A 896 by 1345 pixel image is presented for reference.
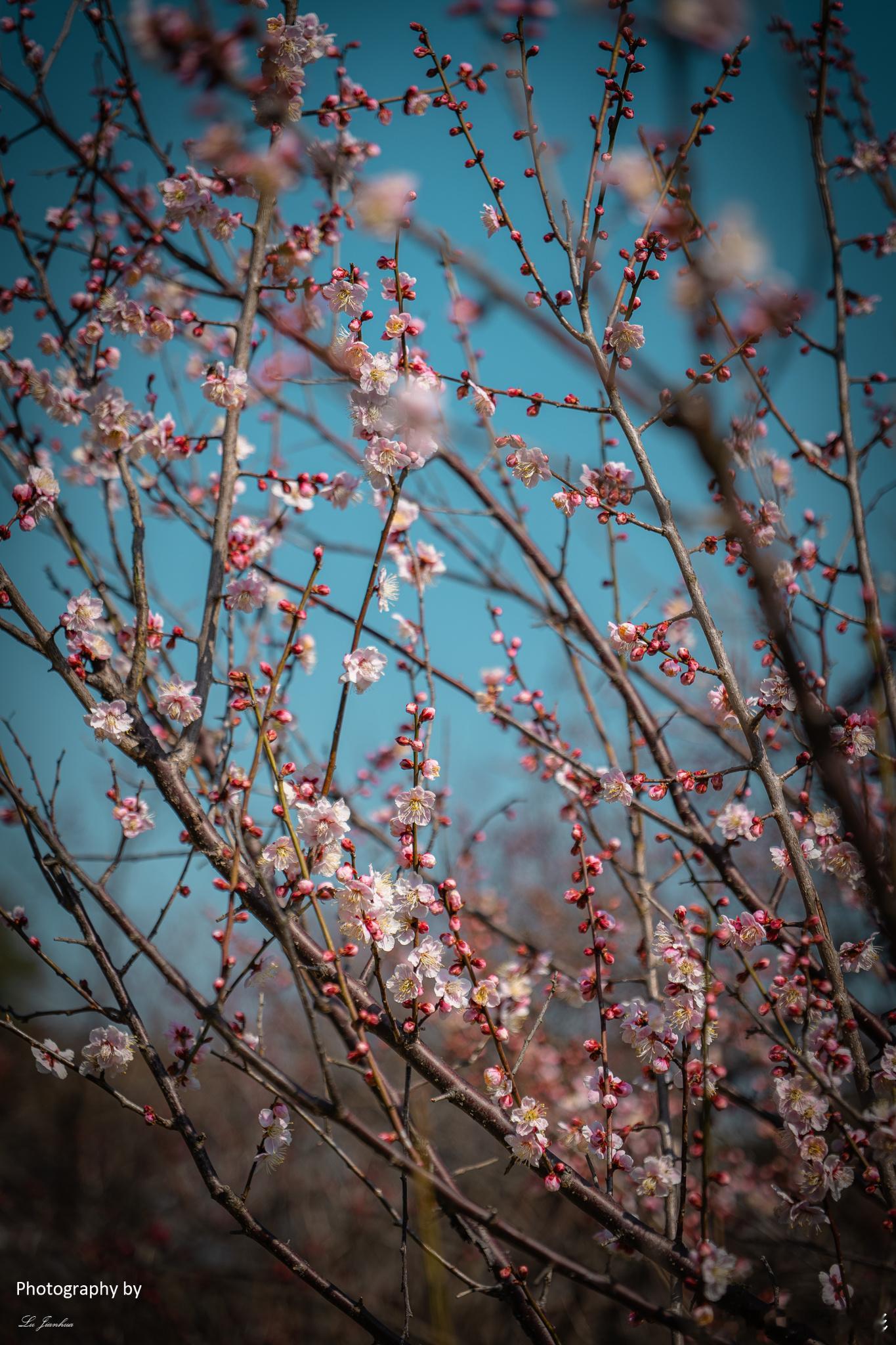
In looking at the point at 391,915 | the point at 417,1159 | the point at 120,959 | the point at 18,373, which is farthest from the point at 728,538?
the point at 120,959

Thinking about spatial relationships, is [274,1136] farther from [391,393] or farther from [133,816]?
[391,393]

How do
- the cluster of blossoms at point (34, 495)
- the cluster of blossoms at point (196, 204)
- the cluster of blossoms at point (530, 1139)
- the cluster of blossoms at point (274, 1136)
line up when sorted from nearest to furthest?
the cluster of blossoms at point (530, 1139)
the cluster of blossoms at point (274, 1136)
the cluster of blossoms at point (34, 495)
the cluster of blossoms at point (196, 204)

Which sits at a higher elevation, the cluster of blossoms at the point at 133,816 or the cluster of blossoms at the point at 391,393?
the cluster of blossoms at the point at 391,393

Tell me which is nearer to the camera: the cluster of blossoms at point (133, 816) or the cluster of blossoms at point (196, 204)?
the cluster of blossoms at point (133, 816)

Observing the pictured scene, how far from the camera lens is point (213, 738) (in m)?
2.87

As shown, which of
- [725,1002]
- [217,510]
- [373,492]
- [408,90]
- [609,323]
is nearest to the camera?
[609,323]

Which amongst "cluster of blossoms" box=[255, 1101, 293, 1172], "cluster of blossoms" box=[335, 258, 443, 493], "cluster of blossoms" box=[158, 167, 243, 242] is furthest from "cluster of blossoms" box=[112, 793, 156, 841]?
"cluster of blossoms" box=[158, 167, 243, 242]

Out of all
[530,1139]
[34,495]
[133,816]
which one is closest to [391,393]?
[34,495]

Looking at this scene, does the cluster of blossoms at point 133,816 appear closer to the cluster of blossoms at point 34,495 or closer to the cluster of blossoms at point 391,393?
the cluster of blossoms at point 34,495

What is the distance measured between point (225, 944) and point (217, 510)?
1256 mm

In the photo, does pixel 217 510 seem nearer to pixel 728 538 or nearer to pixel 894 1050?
pixel 728 538

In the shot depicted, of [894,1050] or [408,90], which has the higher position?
[408,90]

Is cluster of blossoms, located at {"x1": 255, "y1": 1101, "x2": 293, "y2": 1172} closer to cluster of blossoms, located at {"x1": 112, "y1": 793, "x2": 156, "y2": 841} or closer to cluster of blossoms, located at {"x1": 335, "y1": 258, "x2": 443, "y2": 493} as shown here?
cluster of blossoms, located at {"x1": 112, "y1": 793, "x2": 156, "y2": 841}

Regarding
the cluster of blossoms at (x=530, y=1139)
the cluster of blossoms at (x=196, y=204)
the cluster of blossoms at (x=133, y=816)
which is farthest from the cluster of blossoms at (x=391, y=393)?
the cluster of blossoms at (x=530, y=1139)
